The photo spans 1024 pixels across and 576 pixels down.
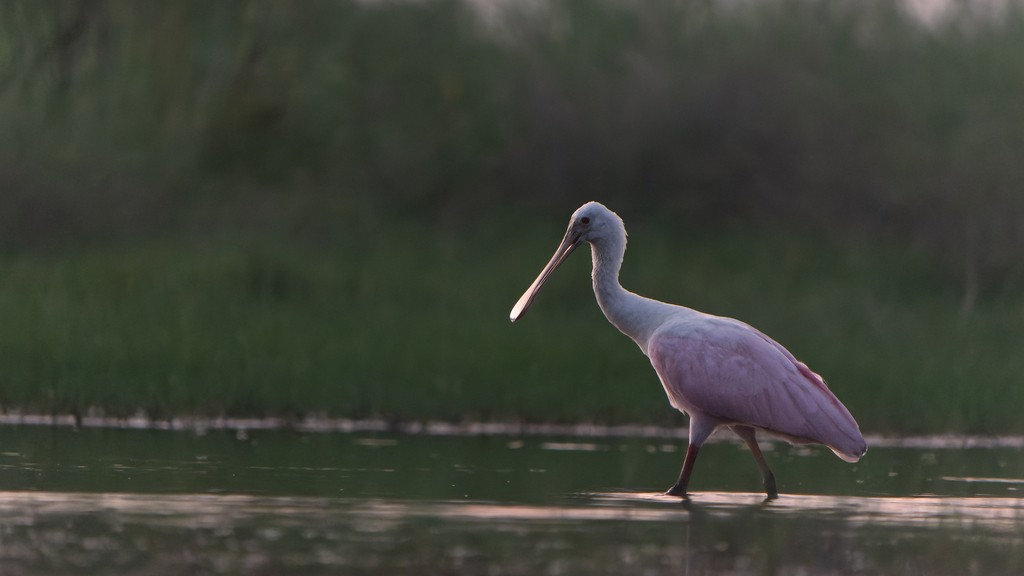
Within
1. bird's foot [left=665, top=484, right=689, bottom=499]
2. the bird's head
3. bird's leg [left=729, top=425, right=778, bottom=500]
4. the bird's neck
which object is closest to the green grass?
the bird's head

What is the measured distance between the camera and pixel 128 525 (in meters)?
7.69

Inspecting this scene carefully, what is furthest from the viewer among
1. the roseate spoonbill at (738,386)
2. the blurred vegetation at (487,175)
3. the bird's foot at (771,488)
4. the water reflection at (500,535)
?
the blurred vegetation at (487,175)

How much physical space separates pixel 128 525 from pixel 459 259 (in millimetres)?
16388

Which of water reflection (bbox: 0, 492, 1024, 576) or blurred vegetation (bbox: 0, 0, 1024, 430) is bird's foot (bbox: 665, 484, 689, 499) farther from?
blurred vegetation (bbox: 0, 0, 1024, 430)

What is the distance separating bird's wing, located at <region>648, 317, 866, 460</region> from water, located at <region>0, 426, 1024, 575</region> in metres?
0.47

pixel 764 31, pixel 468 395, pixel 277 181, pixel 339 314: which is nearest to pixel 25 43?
pixel 277 181

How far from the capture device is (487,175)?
27859 mm

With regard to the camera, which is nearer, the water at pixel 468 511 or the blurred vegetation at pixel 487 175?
the water at pixel 468 511

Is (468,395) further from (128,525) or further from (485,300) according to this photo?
(128,525)

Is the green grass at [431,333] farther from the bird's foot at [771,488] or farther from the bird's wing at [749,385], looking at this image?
the bird's foot at [771,488]

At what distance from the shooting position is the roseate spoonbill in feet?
31.9

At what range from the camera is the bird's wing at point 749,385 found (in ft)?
31.9

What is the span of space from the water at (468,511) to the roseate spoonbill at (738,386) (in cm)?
39

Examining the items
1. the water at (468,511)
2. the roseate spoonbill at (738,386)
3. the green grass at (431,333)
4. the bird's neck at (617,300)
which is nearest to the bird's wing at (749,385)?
the roseate spoonbill at (738,386)
